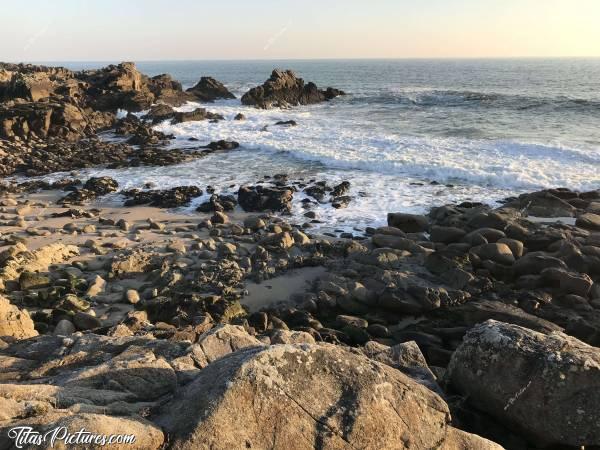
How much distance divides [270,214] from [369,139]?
11825 millimetres

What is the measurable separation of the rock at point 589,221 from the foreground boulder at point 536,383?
878 cm

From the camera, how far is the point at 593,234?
1166cm

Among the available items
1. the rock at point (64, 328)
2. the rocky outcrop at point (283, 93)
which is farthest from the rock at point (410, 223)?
the rocky outcrop at point (283, 93)

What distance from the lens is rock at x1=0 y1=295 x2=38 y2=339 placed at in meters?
6.80

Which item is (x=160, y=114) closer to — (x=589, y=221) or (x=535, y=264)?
(x=589, y=221)

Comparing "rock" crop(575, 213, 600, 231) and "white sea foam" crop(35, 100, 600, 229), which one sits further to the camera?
"white sea foam" crop(35, 100, 600, 229)

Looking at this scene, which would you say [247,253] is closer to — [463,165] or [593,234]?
[593,234]

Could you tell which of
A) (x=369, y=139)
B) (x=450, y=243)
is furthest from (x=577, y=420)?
(x=369, y=139)

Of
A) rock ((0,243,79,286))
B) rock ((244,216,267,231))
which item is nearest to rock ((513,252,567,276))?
rock ((244,216,267,231))

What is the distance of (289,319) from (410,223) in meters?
5.74

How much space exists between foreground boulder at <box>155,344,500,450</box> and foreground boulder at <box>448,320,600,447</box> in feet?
2.74

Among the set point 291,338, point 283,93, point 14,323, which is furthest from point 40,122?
point 291,338

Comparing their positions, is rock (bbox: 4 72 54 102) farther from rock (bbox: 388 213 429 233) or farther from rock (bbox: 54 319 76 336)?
rock (bbox: 54 319 76 336)

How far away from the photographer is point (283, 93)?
48188 millimetres
